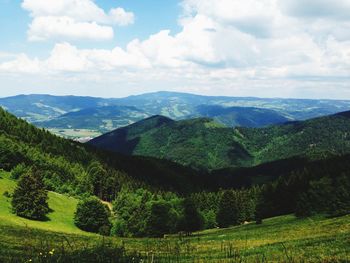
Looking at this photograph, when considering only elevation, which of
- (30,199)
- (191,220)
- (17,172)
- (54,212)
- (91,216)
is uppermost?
(30,199)

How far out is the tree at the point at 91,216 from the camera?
102125 mm

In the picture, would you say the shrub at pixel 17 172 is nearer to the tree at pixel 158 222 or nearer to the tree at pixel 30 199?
the tree at pixel 30 199

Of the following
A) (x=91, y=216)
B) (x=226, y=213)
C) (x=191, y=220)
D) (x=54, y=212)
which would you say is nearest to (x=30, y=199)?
(x=54, y=212)

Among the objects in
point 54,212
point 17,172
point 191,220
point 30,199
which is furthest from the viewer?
point 17,172

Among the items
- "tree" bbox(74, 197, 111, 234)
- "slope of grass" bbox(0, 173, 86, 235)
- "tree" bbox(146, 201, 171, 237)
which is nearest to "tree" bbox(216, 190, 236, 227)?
"tree" bbox(146, 201, 171, 237)

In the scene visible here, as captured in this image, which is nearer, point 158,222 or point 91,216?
point 91,216

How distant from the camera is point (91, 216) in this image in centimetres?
10244

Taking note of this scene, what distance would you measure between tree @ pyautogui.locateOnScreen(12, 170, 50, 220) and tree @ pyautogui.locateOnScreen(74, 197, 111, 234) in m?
8.80

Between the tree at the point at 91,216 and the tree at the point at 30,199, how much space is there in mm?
8799

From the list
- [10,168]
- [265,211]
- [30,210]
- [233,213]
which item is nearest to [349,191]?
[265,211]

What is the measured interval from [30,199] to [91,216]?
17.1m

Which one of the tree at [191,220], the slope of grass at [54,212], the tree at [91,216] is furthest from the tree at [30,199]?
the tree at [191,220]

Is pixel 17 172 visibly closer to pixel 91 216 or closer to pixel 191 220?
pixel 91 216

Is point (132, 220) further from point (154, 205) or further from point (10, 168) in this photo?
point (10, 168)
